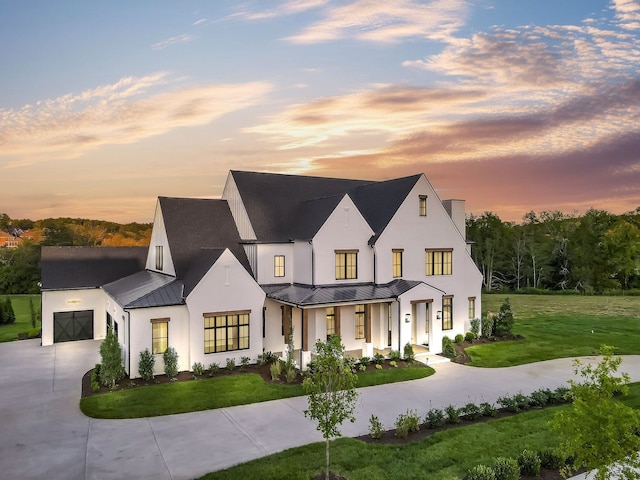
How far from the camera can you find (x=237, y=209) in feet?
88.1

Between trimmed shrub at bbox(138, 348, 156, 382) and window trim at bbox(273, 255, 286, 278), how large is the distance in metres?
7.94

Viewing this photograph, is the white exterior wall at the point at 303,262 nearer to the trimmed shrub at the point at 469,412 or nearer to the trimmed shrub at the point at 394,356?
the trimmed shrub at the point at 394,356

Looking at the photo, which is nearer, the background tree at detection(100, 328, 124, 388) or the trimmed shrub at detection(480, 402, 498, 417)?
the trimmed shrub at detection(480, 402, 498, 417)

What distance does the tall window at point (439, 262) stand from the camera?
26.7m

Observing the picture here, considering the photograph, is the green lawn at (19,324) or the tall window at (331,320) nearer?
the tall window at (331,320)

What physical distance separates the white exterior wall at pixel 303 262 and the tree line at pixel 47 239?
40114mm

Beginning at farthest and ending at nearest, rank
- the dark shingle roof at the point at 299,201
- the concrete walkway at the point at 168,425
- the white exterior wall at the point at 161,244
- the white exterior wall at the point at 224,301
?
the dark shingle roof at the point at 299,201, the white exterior wall at the point at 161,244, the white exterior wall at the point at 224,301, the concrete walkway at the point at 168,425

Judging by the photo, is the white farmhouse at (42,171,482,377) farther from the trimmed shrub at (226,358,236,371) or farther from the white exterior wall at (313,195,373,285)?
the trimmed shrub at (226,358,236,371)

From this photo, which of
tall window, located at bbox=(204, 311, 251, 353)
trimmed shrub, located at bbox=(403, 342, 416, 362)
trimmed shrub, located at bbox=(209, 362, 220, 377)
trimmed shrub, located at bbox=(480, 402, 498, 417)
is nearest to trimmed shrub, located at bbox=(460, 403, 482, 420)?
trimmed shrub, located at bbox=(480, 402, 498, 417)

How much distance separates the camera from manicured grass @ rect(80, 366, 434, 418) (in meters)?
15.7

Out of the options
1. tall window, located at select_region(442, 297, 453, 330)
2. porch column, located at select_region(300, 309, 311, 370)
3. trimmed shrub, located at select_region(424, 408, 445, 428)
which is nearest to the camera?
trimmed shrub, located at select_region(424, 408, 445, 428)

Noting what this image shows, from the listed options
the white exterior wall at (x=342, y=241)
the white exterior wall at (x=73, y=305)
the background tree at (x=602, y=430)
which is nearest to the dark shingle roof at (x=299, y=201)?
the white exterior wall at (x=342, y=241)

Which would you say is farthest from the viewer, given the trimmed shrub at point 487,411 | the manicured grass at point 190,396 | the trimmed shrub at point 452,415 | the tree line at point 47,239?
the tree line at point 47,239

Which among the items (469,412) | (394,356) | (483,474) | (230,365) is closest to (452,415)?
(469,412)
